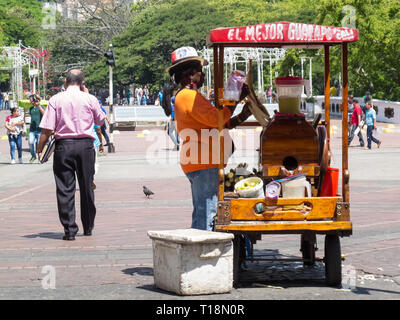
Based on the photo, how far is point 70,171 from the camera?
32.4ft

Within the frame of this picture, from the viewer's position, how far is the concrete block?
6.69m

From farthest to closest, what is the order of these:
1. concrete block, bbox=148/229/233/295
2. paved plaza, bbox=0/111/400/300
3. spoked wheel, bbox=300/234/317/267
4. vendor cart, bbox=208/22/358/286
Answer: spoked wheel, bbox=300/234/317/267
paved plaza, bbox=0/111/400/300
vendor cart, bbox=208/22/358/286
concrete block, bbox=148/229/233/295

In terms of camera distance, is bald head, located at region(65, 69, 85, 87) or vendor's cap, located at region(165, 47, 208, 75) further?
bald head, located at region(65, 69, 85, 87)

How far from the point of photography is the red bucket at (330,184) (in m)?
7.39

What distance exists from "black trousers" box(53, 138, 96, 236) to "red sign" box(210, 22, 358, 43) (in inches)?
132

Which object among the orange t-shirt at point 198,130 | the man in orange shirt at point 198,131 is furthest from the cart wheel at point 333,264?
the orange t-shirt at point 198,130

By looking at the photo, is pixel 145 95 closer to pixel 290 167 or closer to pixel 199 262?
pixel 290 167

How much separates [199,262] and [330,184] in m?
1.43

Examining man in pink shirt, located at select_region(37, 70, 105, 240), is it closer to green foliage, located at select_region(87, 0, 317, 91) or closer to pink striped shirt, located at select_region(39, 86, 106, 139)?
pink striped shirt, located at select_region(39, 86, 106, 139)

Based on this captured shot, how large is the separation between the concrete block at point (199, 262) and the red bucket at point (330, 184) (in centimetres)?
110
